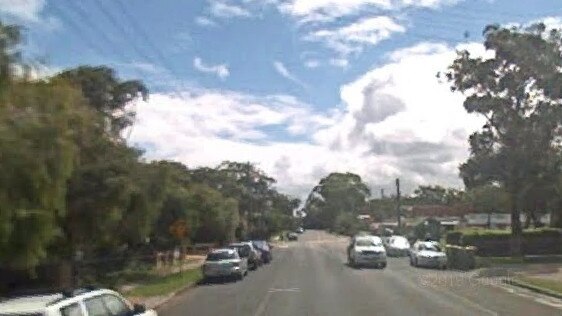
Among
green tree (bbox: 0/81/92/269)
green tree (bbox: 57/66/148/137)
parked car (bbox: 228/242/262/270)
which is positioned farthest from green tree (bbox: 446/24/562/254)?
green tree (bbox: 0/81/92/269)

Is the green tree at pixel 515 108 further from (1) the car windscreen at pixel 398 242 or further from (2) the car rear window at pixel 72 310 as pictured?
(2) the car rear window at pixel 72 310

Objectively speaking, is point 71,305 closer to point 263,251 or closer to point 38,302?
point 38,302

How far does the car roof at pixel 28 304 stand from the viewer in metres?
10.6

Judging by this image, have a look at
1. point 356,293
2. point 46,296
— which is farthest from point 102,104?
point 46,296

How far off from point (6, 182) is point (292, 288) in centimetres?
2124

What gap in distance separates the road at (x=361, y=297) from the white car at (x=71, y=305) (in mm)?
11683

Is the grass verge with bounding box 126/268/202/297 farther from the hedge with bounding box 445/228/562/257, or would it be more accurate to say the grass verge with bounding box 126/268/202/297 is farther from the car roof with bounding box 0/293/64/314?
the hedge with bounding box 445/228/562/257

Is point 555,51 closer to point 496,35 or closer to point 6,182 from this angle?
point 496,35

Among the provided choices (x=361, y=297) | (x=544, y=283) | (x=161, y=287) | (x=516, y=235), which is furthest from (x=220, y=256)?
(x=516, y=235)

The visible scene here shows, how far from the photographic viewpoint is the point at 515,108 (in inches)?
2135

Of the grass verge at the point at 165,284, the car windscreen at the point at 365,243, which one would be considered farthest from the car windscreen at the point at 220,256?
the car windscreen at the point at 365,243

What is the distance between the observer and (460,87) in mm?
55344

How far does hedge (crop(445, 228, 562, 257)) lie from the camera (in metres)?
58.4

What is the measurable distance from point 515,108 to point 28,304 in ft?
154
